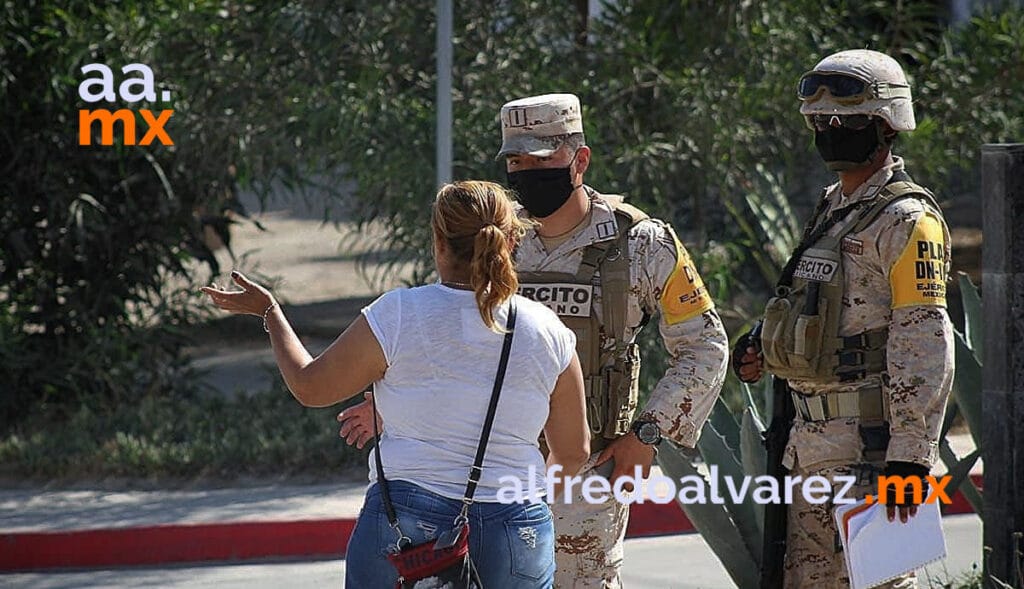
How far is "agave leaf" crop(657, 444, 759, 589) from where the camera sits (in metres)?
4.44

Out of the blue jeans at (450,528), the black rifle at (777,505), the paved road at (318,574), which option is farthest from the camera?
the paved road at (318,574)

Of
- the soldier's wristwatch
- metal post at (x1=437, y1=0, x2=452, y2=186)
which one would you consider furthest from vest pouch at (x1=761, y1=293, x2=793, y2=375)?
metal post at (x1=437, y1=0, x2=452, y2=186)

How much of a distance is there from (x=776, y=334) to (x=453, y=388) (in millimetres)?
1053

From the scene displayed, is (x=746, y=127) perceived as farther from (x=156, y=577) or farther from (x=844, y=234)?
(x=844, y=234)

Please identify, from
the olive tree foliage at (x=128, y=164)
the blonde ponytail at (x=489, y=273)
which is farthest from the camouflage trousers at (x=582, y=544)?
the olive tree foliage at (x=128, y=164)

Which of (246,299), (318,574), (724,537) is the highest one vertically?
(246,299)

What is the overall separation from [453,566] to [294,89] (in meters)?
5.34

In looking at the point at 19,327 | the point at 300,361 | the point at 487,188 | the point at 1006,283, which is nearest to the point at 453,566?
the point at 300,361

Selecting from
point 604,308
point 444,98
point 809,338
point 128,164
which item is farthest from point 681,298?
point 128,164

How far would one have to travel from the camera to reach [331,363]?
9.64 ft

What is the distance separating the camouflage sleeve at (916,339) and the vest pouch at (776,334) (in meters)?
0.27

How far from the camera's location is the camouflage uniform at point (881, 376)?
338 cm

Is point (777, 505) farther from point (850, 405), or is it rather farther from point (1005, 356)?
point (1005, 356)

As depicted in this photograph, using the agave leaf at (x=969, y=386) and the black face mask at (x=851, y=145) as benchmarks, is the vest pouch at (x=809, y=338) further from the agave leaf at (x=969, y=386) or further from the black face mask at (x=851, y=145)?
the agave leaf at (x=969, y=386)
